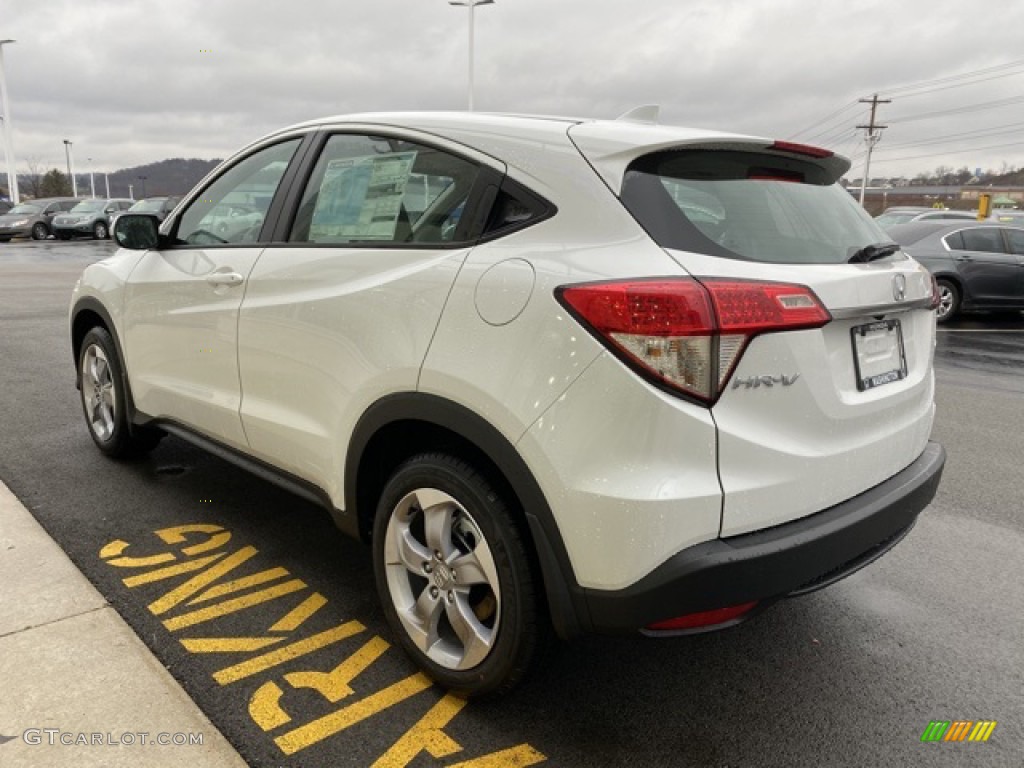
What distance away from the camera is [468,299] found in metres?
2.13

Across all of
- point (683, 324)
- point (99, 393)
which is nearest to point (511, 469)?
point (683, 324)

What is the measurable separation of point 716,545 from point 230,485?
2990 mm

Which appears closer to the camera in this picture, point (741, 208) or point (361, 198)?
point (741, 208)

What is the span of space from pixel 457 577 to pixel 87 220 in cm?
3273

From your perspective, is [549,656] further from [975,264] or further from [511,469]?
[975,264]

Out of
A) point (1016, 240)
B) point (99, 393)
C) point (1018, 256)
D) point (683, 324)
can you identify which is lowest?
point (99, 393)

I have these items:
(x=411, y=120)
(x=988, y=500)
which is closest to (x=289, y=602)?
(x=411, y=120)

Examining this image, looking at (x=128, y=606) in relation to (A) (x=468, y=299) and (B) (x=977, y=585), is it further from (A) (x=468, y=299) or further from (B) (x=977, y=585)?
(B) (x=977, y=585)

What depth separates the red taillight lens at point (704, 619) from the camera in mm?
1907

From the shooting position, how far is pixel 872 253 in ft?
7.73

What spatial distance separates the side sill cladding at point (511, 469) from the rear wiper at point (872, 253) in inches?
45.3

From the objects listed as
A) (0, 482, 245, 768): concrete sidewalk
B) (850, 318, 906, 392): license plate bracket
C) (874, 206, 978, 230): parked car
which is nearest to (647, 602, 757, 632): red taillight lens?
(850, 318, 906, 392): license plate bracket

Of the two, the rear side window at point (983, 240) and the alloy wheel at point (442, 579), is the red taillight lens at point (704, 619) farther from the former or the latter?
the rear side window at point (983, 240)

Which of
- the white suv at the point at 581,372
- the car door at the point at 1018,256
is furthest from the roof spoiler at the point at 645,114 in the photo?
the car door at the point at 1018,256
